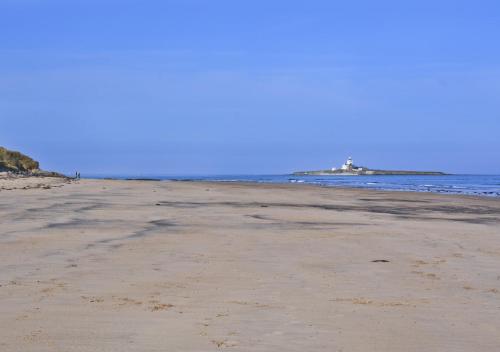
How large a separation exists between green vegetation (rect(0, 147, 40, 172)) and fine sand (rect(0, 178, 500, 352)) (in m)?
54.0

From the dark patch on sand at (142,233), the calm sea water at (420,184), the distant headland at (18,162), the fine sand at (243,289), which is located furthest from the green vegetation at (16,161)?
the fine sand at (243,289)

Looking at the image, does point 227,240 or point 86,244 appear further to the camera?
point 227,240

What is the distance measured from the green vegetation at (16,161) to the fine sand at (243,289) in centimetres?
5399

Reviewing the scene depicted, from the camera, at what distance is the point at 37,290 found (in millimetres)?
7285

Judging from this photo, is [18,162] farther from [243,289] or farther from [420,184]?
[243,289]

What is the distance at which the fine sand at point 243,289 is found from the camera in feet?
18.1

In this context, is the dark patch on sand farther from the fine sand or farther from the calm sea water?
the calm sea water

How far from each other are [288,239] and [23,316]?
7.46m

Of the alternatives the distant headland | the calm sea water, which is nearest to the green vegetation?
the distant headland

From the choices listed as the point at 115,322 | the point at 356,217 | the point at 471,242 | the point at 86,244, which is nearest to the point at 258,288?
the point at 115,322

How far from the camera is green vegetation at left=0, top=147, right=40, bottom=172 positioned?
65.2 meters

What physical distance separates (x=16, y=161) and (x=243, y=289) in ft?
224

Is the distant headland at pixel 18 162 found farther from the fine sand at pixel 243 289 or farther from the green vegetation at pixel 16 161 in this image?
the fine sand at pixel 243 289

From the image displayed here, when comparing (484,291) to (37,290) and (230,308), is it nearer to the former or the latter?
(230,308)
